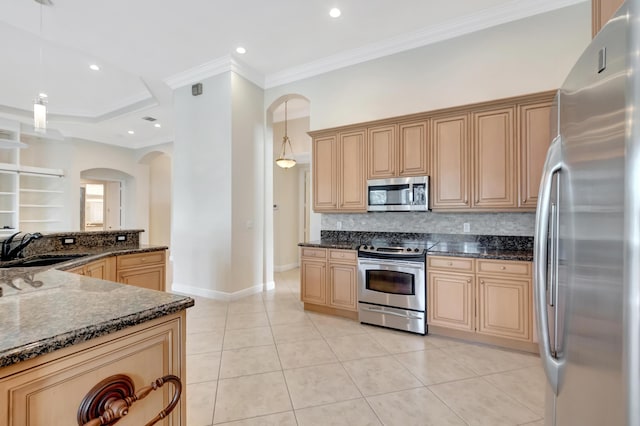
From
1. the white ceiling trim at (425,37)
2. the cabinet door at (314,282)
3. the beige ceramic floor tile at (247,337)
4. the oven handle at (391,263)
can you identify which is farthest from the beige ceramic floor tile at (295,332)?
the white ceiling trim at (425,37)

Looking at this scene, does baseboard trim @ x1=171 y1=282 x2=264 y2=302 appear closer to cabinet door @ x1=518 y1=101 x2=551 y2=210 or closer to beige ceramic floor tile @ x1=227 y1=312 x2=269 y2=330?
beige ceramic floor tile @ x1=227 y1=312 x2=269 y2=330

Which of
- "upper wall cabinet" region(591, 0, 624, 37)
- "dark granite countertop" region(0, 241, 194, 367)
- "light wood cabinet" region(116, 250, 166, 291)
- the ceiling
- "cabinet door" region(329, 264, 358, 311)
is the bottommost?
"cabinet door" region(329, 264, 358, 311)

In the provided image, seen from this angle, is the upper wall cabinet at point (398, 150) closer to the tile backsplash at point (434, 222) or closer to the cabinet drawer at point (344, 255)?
the tile backsplash at point (434, 222)

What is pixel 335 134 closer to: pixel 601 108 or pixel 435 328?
pixel 435 328

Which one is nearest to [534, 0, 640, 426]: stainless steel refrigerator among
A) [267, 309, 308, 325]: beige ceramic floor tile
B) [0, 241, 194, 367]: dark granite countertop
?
[0, 241, 194, 367]: dark granite countertop

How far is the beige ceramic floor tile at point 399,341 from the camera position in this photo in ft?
9.33

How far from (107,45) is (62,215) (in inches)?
211

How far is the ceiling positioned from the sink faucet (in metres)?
2.51

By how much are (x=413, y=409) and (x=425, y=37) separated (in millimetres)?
4001

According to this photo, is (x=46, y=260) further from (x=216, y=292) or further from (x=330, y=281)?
(x=330, y=281)

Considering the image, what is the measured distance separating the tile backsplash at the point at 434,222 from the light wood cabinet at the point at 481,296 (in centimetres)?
69

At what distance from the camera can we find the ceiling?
10.6 feet

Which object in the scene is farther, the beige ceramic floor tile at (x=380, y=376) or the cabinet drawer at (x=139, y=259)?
the cabinet drawer at (x=139, y=259)

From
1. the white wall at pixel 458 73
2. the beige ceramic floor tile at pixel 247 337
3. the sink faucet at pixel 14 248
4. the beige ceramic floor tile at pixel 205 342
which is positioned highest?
the white wall at pixel 458 73
